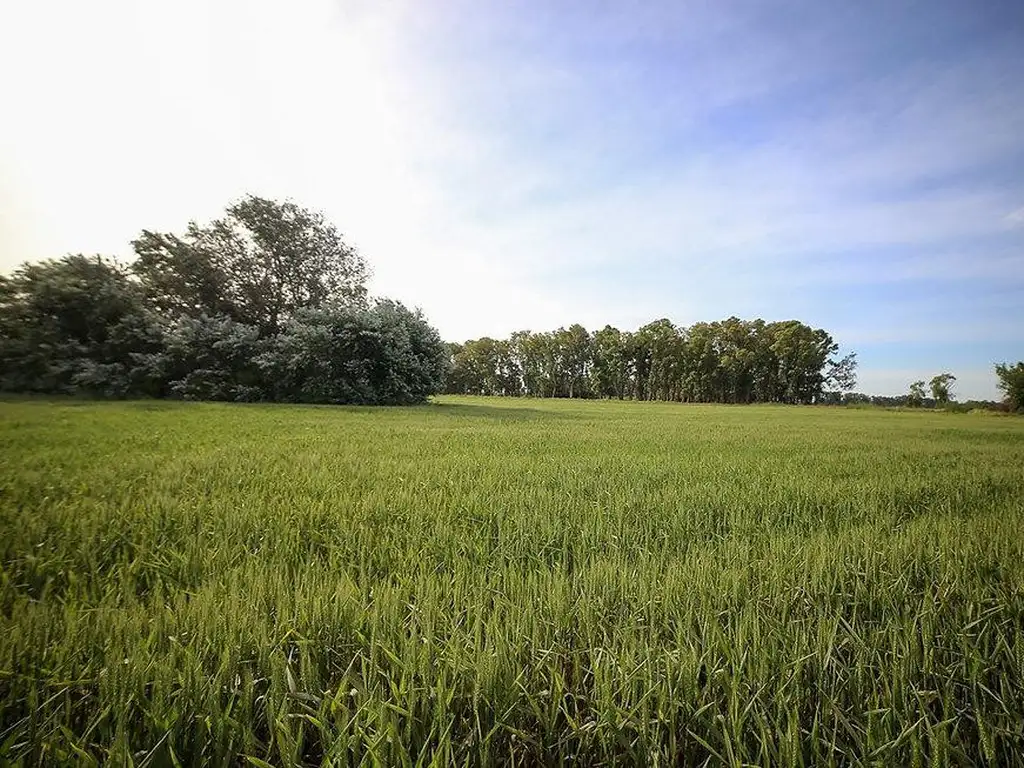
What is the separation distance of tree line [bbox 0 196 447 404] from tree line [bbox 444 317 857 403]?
1834 inches

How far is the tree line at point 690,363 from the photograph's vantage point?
265 feet

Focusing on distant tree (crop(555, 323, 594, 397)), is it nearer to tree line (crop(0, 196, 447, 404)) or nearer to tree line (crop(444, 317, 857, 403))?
tree line (crop(444, 317, 857, 403))

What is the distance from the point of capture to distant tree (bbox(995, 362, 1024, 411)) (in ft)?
147

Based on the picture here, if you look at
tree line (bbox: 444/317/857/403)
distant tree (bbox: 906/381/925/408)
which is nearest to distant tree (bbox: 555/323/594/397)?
tree line (bbox: 444/317/857/403)

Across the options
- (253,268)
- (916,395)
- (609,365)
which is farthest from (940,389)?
(253,268)

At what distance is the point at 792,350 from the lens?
79938mm

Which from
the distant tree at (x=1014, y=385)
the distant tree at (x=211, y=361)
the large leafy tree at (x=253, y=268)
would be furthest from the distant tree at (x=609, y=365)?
the distant tree at (x=211, y=361)

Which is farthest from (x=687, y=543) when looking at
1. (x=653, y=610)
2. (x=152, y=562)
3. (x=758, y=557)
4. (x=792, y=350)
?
(x=792, y=350)

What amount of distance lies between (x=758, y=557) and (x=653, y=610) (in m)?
1.44

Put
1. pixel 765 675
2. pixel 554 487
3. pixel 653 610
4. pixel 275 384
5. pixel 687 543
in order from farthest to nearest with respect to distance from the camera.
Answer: pixel 275 384
pixel 554 487
pixel 687 543
pixel 653 610
pixel 765 675

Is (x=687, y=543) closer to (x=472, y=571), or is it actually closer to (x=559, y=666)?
(x=472, y=571)

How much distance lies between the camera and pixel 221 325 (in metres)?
22.8

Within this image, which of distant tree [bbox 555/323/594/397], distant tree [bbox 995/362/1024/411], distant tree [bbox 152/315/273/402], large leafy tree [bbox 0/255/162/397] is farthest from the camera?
distant tree [bbox 555/323/594/397]

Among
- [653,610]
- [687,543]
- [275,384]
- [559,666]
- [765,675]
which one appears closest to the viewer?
[765,675]
